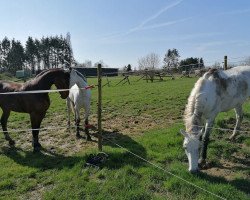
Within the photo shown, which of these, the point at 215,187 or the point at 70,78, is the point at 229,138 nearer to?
the point at 215,187

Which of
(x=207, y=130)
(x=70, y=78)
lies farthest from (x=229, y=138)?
(x=70, y=78)

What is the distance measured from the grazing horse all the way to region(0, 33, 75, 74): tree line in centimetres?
7457

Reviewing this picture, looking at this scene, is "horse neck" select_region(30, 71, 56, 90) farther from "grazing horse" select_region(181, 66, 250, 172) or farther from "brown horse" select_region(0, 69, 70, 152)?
"grazing horse" select_region(181, 66, 250, 172)

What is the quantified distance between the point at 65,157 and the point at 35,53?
81000mm

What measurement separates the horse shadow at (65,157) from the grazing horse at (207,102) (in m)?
1.17

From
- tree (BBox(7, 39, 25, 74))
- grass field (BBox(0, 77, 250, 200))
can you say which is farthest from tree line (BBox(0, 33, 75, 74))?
grass field (BBox(0, 77, 250, 200))

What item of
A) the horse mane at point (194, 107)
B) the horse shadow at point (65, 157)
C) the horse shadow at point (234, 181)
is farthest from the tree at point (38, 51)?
the horse shadow at point (234, 181)

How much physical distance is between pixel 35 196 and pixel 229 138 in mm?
4724

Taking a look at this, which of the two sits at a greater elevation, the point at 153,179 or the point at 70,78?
the point at 70,78

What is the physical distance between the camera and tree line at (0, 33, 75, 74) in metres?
79.0

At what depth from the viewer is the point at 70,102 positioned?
1004 cm

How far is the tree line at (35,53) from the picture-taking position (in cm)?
7900

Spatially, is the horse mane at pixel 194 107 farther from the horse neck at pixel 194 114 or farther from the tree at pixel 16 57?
the tree at pixel 16 57

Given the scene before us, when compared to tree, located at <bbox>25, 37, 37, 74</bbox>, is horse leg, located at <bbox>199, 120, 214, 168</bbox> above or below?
below
